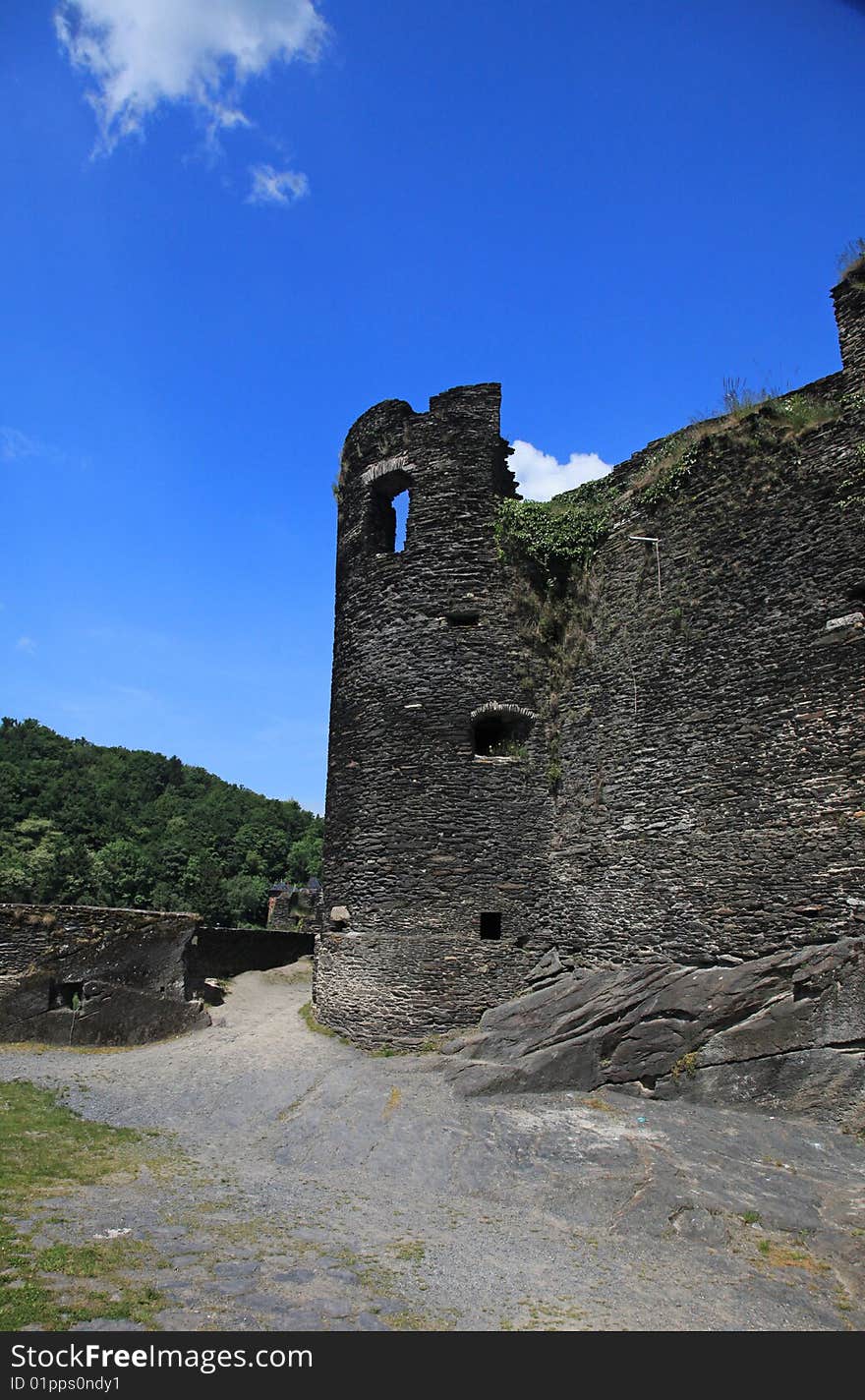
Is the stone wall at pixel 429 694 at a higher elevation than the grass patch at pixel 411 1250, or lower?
higher

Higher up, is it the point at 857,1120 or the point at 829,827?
the point at 829,827

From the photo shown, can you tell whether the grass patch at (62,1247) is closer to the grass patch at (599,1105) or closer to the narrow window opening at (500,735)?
the grass patch at (599,1105)

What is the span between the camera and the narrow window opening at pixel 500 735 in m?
15.8

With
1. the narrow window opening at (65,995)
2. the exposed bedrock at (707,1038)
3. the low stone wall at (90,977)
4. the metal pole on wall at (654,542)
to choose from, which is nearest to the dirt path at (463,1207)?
the exposed bedrock at (707,1038)

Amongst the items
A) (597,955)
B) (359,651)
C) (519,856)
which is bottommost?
(597,955)

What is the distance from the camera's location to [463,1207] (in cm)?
884

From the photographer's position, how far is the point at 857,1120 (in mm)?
10055

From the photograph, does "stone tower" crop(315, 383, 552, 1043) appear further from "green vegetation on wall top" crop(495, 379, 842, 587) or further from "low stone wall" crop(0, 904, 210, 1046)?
"low stone wall" crop(0, 904, 210, 1046)

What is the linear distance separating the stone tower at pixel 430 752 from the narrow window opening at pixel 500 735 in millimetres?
30

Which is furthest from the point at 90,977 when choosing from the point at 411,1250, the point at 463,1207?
the point at 411,1250

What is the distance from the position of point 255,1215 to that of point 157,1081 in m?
6.08

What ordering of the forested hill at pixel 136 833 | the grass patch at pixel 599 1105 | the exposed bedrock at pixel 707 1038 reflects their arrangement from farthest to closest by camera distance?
the forested hill at pixel 136 833 < the grass patch at pixel 599 1105 < the exposed bedrock at pixel 707 1038
